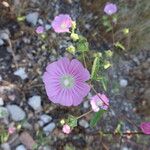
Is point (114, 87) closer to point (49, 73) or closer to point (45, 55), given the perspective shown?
point (45, 55)

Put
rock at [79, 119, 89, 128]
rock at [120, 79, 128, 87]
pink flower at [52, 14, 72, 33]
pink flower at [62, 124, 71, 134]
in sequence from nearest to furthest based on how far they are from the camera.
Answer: pink flower at [52, 14, 72, 33], pink flower at [62, 124, 71, 134], rock at [79, 119, 89, 128], rock at [120, 79, 128, 87]

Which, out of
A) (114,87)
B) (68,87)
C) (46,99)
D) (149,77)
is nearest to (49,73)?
(68,87)

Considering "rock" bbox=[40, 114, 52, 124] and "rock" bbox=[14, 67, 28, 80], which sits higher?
"rock" bbox=[14, 67, 28, 80]

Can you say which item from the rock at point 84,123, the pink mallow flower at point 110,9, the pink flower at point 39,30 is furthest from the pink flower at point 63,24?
the rock at point 84,123

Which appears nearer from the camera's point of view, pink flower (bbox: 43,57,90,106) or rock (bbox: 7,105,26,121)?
pink flower (bbox: 43,57,90,106)

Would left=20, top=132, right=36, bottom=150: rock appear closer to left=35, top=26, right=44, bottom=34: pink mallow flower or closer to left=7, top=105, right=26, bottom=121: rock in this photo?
left=7, top=105, right=26, bottom=121: rock

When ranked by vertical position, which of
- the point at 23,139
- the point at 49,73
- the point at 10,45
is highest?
the point at 10,45

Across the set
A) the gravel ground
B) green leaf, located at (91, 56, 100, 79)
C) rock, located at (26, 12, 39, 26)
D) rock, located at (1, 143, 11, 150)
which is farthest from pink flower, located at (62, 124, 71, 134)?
rock, located at (26, 12, 39, 26)
